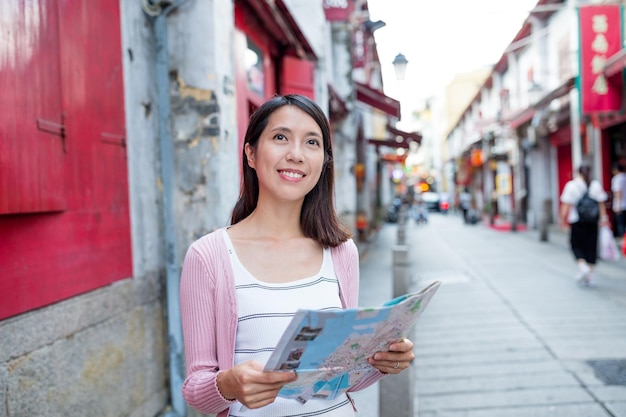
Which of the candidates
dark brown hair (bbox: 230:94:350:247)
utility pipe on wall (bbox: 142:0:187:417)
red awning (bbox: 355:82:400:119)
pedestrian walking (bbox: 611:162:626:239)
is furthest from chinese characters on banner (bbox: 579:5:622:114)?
dark brown hair (bbox: 230:94:350:247)

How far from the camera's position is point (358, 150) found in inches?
799

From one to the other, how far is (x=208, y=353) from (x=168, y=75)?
2645 millimetres

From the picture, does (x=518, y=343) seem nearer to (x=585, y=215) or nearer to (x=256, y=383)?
(x=585, y=215)

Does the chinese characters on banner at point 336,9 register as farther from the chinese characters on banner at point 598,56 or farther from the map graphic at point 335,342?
the map graphic at point 335,342

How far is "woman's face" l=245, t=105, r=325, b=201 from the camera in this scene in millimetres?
1756

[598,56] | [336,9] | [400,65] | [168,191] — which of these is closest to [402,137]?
[400,65]

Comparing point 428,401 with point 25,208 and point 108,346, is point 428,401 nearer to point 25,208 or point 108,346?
point 108,346

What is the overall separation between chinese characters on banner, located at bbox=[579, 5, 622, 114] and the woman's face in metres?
12.5

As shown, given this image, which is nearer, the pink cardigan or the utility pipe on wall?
the pink cardigan

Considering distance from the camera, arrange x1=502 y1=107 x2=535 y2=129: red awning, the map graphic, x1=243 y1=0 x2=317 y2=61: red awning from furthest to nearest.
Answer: x1=502 y1=107 x2=535 y2=129: red awning, x1=243 y1=0 x2=317 y2=61: red awning, the map graphic

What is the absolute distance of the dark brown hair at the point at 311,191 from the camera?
5.90 ft

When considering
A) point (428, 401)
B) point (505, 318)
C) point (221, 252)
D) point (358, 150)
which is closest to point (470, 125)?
point (358, 150)

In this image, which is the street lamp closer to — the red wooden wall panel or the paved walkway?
the paved walkway

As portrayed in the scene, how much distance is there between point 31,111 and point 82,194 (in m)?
0.63
